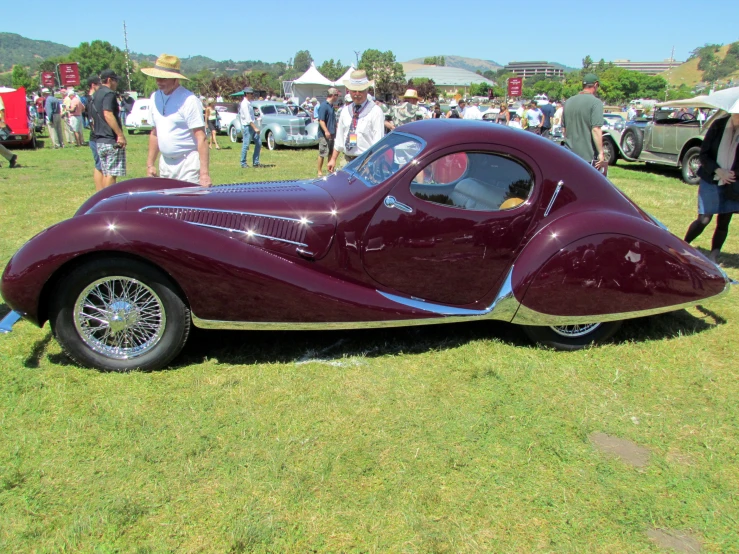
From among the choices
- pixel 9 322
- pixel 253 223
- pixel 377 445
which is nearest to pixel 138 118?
pixel 9 322

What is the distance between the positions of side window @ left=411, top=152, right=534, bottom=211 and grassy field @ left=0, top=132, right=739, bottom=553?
106 centimetres

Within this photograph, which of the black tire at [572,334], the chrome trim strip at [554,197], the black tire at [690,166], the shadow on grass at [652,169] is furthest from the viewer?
the shadow on grass at [652,169]

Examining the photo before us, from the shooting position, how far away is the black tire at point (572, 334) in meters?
3.88

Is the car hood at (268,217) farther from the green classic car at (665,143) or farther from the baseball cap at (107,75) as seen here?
the green classic car at (665,143)

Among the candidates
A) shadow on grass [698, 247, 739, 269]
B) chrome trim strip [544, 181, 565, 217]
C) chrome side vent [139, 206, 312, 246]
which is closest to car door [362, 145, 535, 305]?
chrome trim strip [544, 181, 565, 217]

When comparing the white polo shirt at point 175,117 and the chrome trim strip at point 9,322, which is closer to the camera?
the chrome trim strip at point 9,322

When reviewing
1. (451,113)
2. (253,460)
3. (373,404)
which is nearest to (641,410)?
(373,404)

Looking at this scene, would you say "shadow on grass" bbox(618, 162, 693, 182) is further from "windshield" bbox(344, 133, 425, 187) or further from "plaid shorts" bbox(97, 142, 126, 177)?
"plaid shorts" bbox(97, 142, 126, 177)

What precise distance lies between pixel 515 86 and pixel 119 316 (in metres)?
28.7

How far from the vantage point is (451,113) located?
62.4 feet

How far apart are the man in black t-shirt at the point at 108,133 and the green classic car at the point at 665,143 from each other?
8.99 metres

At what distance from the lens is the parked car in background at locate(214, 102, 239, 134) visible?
21220mm

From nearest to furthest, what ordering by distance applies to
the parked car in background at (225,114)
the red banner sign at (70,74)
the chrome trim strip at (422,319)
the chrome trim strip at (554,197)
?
the chrome trim strip at (422,319), the chrome trim strip at (554,197), the parked car in background at (225,114), the red banner sign at (70,74)

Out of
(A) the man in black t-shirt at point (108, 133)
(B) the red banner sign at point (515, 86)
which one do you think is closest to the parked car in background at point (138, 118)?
(A) the man in black t-shirt at point (108, 133)
